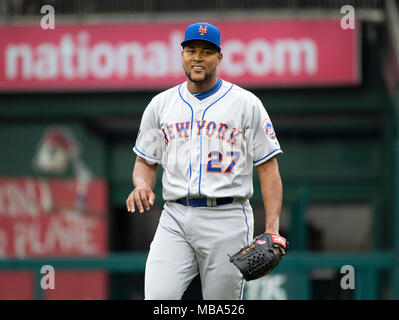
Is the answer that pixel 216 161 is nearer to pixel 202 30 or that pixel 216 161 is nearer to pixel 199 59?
pixel 199 59

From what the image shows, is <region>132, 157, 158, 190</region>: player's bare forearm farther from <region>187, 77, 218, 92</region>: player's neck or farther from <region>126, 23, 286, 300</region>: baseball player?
<region>187, 77, 218, 92</region>: player's neck

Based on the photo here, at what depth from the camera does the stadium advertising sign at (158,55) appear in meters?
9.20

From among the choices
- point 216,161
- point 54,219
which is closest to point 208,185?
point 216,161

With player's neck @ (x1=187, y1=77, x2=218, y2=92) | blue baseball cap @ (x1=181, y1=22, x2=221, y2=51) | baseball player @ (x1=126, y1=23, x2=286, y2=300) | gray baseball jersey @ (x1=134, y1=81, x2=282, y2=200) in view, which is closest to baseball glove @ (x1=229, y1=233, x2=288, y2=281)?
baseball player @ (x1=126, y1=23, x2=286, y2=300)

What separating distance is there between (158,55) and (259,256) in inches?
250

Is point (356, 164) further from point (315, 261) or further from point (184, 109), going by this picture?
point (184, 109)

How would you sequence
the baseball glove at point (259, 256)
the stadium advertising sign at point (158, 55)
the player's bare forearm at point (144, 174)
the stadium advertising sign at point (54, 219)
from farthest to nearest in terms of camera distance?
the stadium advertising sign at point (54, 219) → the stadium advertising sign at point (158, 55) → the player's bare forearm at point (144, 174) → the baseball glove at point (259, 256)

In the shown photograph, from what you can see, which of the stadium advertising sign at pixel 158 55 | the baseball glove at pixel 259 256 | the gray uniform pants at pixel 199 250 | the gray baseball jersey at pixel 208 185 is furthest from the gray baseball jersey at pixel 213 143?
the stadium advertising sign at pixel 158 55

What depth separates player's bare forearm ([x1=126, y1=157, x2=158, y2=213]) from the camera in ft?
11.0

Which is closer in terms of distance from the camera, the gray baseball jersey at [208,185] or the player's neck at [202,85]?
the gray baseball jersey at [208,185]

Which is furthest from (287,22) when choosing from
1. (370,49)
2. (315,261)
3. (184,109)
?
(184,109)

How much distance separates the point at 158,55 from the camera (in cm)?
938

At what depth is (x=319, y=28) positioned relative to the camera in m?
9.18

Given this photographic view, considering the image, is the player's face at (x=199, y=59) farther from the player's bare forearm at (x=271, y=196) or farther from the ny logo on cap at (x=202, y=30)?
the player's bare forearm at (x=271, y=196)
